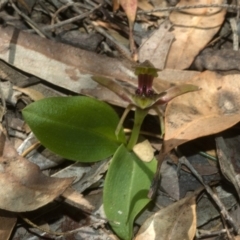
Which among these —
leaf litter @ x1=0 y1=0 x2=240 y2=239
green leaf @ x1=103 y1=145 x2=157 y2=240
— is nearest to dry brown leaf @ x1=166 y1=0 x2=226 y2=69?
leaf litter @ x1=0 y1=0 x2=240 y2=239

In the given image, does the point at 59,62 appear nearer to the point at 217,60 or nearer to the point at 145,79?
the point at 145,79

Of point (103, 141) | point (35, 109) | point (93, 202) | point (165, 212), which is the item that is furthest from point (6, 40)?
point (165, 212)

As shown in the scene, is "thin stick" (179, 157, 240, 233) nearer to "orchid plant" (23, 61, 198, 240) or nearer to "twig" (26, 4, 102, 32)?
A: "orchid plant" (23, 61, 198, 240)

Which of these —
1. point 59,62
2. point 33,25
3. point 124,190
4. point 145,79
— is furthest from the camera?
point 33,25

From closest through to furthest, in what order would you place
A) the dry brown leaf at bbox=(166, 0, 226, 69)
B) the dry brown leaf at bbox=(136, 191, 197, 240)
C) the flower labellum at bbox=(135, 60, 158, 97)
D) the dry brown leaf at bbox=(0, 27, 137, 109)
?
the flower labellum at bbox=(135, 60, 158, 97), the dry brown leaf at bbox=(136, 191, 197, 240), the dry brown leaf at bbox=(0, 27, 137, 109), the dry brown leaf at bbox=(166, 0, 226, 69)

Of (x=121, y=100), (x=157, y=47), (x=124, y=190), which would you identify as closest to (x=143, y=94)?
(x=121, y=100)

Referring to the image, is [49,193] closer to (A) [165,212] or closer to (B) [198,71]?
(A) [165,212]
